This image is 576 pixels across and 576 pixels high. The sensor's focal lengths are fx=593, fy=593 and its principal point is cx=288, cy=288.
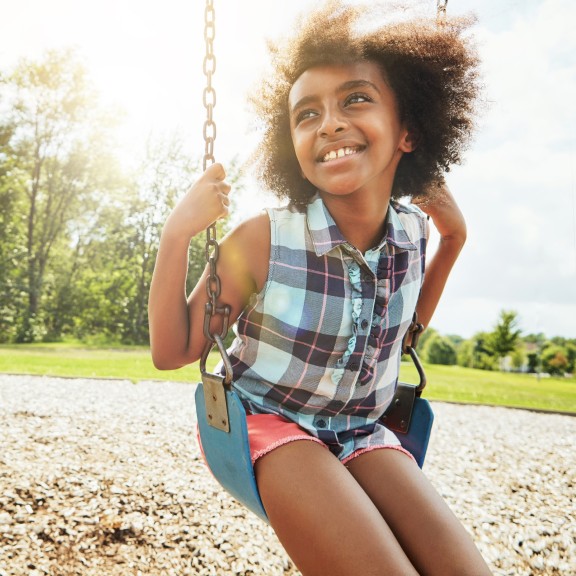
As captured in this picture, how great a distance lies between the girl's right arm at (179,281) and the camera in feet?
5.08

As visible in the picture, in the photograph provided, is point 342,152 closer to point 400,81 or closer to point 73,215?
point 400,81

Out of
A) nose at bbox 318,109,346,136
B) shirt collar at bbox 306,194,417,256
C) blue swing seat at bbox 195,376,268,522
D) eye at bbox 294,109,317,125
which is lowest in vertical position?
blue swing seat at bbox 195,376,268,522

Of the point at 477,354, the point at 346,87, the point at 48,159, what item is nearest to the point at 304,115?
the point at 346,87

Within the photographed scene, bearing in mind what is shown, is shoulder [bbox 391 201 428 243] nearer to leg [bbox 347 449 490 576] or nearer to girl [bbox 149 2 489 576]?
girl [bbox 149 2 489 576]

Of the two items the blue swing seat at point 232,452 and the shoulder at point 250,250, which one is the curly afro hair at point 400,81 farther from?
the blue swing seat at point 232,452

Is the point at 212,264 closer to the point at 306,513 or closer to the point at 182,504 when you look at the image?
the point at 306,513

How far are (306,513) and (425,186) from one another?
1.21m

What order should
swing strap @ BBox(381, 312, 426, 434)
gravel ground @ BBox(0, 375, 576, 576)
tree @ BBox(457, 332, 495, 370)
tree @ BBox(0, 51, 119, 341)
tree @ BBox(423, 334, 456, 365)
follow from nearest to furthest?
swing strap @ BBox(381, 312, 426, 434)
gravel ground @ BBox(0, 375, 576, 576)
tree @ BBox(0, 51, 119, 341)
tree @ BBox(423, 334, 456, 365)
tree @ BBox(457, 332, 495, 370)

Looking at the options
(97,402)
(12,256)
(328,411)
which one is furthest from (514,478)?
(12,256)

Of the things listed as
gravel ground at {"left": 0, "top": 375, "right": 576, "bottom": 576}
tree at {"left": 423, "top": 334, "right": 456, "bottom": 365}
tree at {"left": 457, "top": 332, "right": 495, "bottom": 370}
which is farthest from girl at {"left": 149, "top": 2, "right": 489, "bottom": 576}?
tree at {"left": 457, "top": 332, "right": 495, "bottom": 370}

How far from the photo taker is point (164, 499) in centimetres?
309

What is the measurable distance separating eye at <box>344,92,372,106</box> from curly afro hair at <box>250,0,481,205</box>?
10cm

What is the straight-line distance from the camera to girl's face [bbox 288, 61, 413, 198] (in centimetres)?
159

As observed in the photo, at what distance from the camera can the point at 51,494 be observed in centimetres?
301
